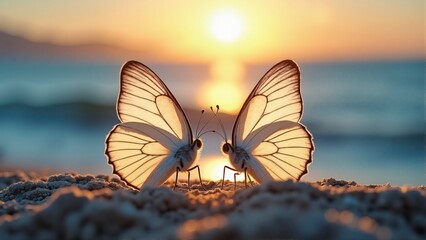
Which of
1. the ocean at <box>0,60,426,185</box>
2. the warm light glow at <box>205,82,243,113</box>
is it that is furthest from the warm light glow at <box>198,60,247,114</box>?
the ocean at <box>0,60,426,185</box>

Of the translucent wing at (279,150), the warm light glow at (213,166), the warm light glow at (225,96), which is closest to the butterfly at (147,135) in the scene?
the translucent wing at (279,150)

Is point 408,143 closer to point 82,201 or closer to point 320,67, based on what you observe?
point 82,201

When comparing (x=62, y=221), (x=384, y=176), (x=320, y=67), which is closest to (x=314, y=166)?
(x=384, y=176)

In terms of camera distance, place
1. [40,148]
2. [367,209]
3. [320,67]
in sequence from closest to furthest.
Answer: [367,209], [40,148], [320,67]

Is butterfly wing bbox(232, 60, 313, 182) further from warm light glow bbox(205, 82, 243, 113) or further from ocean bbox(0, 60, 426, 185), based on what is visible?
warm light glow bbox(205, 82, 243, 113)

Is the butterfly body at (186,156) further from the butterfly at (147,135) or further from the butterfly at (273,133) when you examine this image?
the butterfly at (273,133)

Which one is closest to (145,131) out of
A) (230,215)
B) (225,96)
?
(230,215)

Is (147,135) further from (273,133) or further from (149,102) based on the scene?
(273,133)
